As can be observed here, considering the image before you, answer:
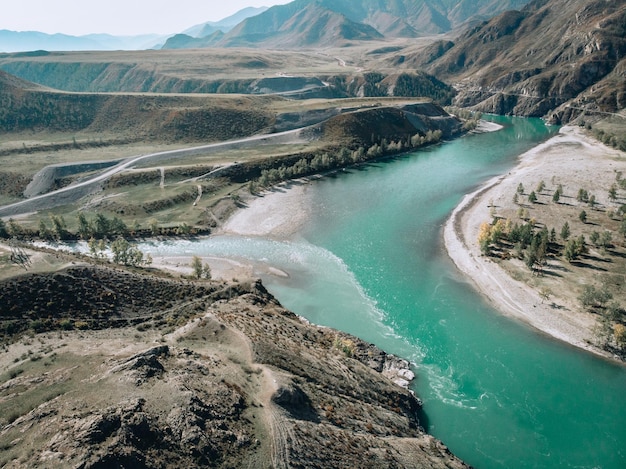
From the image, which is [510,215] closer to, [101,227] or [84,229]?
[101,227]

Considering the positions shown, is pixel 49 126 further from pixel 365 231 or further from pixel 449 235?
pixel 449 235

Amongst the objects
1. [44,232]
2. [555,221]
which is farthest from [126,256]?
[555,221]

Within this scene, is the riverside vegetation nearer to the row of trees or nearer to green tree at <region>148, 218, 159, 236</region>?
the row of trees

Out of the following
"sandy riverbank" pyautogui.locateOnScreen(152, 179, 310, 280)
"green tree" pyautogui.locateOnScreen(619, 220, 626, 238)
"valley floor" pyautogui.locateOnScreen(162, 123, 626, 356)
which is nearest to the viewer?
"valley floor" pyautogui.locateOnScreen(162, 123, 626, 356)

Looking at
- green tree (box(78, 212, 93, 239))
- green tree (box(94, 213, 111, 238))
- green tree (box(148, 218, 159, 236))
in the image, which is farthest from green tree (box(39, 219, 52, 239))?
green tree (box(148, 218, 159, 236))

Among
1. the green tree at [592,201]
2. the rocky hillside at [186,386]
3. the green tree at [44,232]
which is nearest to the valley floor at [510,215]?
the green tree at [592,201]

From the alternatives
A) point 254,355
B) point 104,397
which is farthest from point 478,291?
point 104,397
